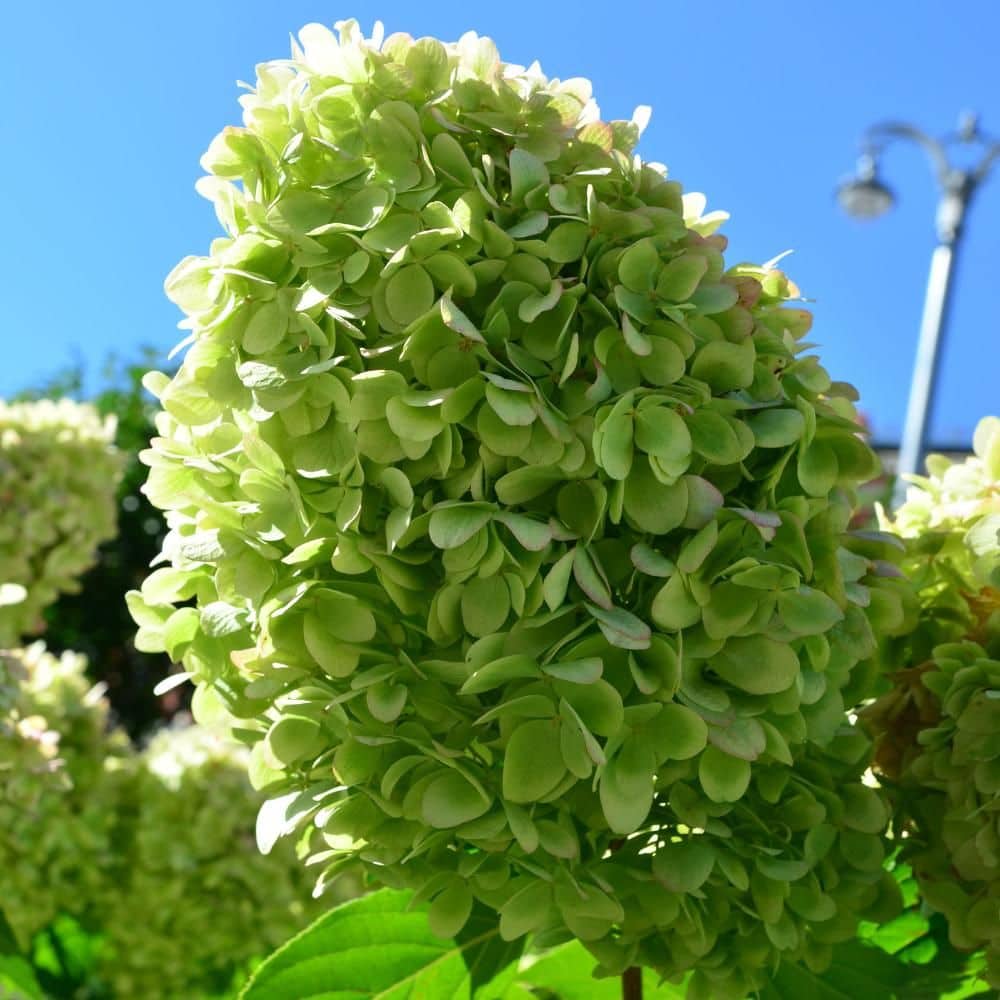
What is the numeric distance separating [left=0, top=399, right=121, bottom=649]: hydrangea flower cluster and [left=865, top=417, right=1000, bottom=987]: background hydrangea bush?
4.86ft

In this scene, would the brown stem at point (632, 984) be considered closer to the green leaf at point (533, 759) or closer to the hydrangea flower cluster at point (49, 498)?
the green leaf at point (533, 759)

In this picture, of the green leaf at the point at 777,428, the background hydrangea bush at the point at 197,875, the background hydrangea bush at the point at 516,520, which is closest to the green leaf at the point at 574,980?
the background hydrangea bush at the point at 516,520

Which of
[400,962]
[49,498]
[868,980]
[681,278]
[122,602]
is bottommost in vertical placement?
[868,980]

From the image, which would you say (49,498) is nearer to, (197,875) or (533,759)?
(197,875)

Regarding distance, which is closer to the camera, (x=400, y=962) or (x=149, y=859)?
(x=400, y=962)

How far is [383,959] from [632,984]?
0.15m

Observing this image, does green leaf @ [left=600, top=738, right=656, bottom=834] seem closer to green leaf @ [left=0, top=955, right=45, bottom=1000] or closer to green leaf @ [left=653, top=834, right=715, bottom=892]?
green leaf @ [left=653, top=834, right=715, bottom=892]

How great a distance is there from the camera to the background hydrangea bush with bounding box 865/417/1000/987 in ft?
1.95

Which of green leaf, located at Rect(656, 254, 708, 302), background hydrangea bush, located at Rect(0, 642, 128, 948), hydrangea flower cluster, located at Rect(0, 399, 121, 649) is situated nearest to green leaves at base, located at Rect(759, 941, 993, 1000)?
green leaf, located at Rect(656, 254, 708, 302)

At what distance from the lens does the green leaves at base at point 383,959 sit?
2.30 ft

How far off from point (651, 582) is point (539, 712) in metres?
0.08

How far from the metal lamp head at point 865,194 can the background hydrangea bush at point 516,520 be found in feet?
15.3

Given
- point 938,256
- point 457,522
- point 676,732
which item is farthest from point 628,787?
point 938,256

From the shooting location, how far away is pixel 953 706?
602 mm
